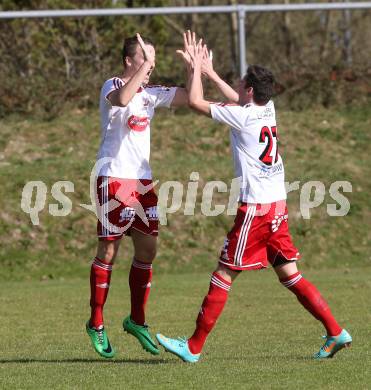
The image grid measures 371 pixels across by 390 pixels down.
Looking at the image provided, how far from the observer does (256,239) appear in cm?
787

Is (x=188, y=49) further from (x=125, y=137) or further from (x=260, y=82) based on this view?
(x=125, y=137)

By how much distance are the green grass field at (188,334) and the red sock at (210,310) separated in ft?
0.58

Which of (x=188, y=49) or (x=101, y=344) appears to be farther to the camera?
(x=101, y=344)

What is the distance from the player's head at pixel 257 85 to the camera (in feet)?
25.8

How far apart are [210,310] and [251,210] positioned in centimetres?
78

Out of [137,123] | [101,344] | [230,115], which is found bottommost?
[101,344]

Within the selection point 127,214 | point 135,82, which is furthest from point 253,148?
point 127,214

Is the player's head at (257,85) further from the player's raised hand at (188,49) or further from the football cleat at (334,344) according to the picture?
the football cleat at (334,344)

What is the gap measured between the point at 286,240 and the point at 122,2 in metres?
16.2

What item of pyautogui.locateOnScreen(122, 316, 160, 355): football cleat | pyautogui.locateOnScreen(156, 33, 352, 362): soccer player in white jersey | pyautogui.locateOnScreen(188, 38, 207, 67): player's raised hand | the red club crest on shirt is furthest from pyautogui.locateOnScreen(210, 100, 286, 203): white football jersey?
pyautogui.locateOnScreen(122, 316, 160, 355): football cleat

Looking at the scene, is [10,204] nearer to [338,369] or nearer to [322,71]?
[322,71]

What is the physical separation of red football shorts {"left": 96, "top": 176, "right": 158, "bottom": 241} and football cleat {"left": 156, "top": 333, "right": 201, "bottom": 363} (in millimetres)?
1037

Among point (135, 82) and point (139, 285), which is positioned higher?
point (135, 82)

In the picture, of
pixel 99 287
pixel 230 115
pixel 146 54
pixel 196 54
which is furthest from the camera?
pixel 99 287
